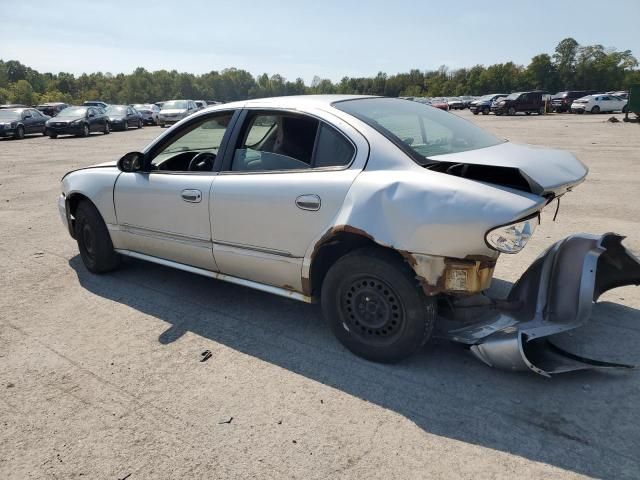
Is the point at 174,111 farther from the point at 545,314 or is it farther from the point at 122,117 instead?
the point at 545,314

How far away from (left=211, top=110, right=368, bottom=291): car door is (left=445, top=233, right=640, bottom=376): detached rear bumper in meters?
1.15

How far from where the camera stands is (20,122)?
23.9 metres

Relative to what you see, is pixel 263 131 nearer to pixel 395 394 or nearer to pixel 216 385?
pixel 216 385

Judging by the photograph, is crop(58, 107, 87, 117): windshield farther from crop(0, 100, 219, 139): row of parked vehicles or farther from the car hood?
the car hood

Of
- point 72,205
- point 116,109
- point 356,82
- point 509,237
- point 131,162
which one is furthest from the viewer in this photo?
point 356,82

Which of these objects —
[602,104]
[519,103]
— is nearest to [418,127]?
[519,103]

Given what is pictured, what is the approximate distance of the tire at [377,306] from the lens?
114 inches

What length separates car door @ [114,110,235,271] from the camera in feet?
12.4

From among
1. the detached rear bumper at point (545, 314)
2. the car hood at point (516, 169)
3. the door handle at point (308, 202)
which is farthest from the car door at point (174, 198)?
the detached rear bumper at point (545, 314)

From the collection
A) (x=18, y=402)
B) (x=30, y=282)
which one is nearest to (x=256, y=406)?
(x=18, y=402)

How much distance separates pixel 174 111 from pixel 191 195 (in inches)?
1174

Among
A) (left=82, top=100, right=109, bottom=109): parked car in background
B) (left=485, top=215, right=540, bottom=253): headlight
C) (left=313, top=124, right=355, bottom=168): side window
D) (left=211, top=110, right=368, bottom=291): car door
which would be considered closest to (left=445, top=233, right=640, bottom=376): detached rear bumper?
(left=485, top=215, right=540, bottom=253): headlight

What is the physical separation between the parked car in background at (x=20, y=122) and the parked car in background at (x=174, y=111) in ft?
24.3

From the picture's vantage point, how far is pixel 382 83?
135 metres
